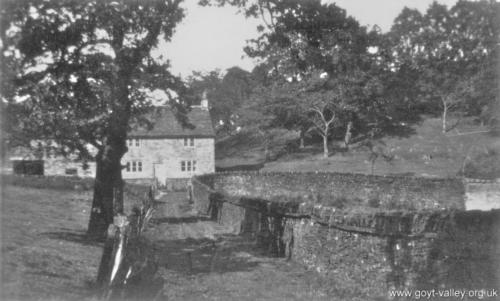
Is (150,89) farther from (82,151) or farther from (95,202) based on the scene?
(95,202)

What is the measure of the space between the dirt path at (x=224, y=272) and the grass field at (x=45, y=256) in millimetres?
1685

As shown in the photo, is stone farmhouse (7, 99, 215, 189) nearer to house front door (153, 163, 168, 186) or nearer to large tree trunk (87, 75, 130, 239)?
house front door (153, 163, 168, 186)

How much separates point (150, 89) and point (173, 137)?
50006 millimetres

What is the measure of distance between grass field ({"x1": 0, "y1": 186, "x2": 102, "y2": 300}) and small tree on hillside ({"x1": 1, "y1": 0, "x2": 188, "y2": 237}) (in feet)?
6.81

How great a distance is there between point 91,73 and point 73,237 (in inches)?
212

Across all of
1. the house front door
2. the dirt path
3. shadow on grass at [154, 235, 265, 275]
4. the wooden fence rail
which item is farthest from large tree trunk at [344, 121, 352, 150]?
the wooden fence rail

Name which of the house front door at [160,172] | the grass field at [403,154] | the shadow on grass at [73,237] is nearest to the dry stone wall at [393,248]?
the shadow on grass at [73,237]

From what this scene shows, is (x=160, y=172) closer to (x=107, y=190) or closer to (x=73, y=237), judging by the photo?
(x=107, y=190)

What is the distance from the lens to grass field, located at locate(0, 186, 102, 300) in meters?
9.67

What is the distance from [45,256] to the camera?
505 inches

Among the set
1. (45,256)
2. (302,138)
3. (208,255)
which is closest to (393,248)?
(208,255)

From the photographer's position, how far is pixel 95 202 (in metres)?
19.3

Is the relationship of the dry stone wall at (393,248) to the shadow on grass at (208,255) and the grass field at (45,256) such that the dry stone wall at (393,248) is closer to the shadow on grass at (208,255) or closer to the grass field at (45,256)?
the shadow on grass at (208,255)

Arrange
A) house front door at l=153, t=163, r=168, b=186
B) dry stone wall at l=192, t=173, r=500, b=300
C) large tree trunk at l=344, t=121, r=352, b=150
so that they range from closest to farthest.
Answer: dry stone wall at l=192, t=173, r=500, b=300
house front door at l=153, t=163, r=168, b=186
large tree trunk at l=344, t=121, r=352, b=150
